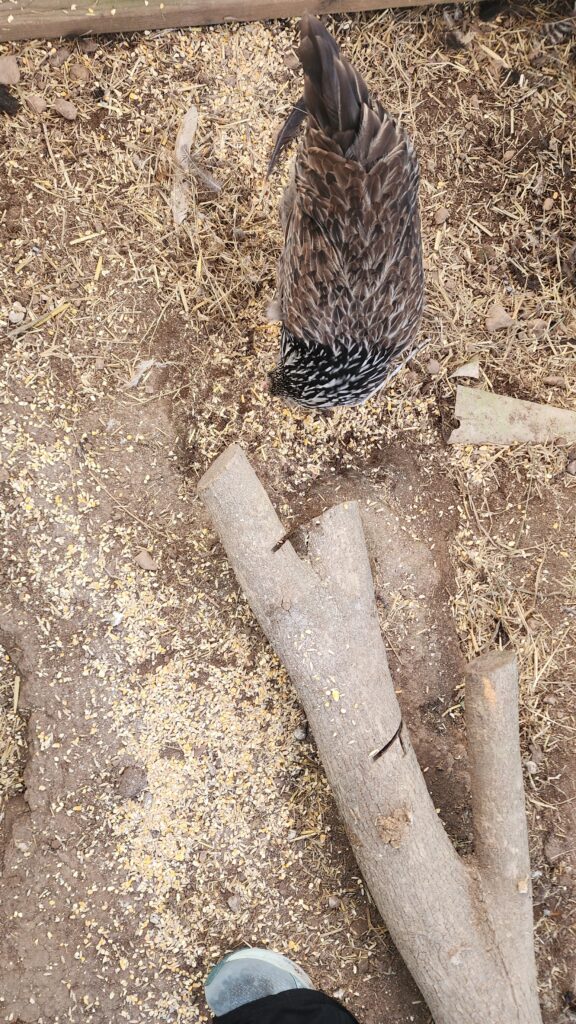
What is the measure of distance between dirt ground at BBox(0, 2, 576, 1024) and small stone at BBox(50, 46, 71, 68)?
0.04 feet

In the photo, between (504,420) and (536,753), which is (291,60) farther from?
(536,753)

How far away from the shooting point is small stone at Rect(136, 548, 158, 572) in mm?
2746

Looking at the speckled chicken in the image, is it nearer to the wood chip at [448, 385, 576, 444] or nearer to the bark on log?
the bark on log

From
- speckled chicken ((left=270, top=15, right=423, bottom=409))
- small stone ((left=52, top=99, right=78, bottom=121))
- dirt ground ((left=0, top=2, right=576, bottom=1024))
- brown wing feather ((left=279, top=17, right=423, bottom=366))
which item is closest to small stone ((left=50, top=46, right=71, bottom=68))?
dirt ground ((left=0, top=2, right=576, bottom=1024))

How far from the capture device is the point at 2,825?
2.73 meters

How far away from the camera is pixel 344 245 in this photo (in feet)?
7.13

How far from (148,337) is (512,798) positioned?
2.18 m

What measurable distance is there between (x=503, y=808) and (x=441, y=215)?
90.5 inches

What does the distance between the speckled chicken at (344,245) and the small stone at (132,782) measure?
1.57 metres

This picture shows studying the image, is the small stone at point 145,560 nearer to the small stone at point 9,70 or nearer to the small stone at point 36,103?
the small stone at point 36,103

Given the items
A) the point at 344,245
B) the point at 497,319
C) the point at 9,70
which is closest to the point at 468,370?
the point at 497,319

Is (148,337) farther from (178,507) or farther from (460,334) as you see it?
(460,334)

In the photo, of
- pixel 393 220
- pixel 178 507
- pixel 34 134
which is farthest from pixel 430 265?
pixel 34 134

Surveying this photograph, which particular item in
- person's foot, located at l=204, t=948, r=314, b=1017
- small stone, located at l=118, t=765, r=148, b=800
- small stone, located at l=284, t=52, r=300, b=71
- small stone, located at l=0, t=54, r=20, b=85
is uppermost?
small stone, located at l=0, t=54, r=20, b=85
